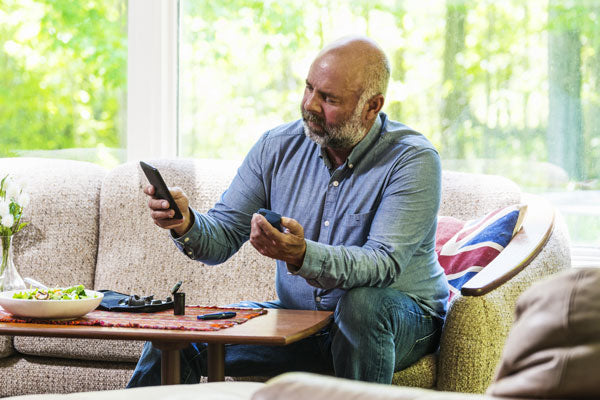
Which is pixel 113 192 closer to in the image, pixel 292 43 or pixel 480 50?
pixel 292 43

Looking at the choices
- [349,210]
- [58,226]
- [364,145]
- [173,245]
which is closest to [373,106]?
[364,145]

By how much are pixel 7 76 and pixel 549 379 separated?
3.41 meters

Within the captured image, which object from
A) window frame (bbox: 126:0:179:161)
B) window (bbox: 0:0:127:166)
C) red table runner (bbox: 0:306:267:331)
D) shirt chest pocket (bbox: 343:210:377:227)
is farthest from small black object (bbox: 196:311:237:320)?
window (bbox: 0:0:127:166)

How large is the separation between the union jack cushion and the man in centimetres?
16

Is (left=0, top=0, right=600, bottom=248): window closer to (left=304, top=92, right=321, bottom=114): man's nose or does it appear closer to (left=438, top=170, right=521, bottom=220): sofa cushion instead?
(left=438, top=170, right=521, bottom=220): sofa cushion

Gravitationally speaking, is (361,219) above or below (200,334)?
above

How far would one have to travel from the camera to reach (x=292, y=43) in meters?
3.40

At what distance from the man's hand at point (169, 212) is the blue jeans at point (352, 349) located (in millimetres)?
313

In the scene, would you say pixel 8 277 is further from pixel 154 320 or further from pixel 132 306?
pixel 154 320

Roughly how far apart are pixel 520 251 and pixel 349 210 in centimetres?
52

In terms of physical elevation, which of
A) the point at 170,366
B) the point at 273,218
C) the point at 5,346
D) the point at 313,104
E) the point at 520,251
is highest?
the point at 313,104

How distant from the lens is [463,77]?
10.5ft

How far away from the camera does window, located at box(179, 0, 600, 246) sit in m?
3.11

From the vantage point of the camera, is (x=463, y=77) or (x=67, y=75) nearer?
(x=463, y=77)
